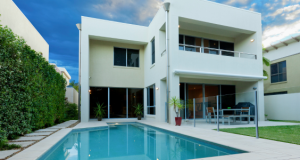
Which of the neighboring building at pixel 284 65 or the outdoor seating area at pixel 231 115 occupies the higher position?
the neighboring building at pixel 284 65

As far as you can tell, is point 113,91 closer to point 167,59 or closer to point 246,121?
point 167,59

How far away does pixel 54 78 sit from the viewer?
30.8 ft

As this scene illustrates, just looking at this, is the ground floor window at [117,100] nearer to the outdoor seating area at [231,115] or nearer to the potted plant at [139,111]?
the potted plant at [139,111]

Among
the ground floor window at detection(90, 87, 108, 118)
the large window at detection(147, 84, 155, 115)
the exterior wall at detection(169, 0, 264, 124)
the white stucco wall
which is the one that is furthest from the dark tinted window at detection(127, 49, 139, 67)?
the white stucco wall

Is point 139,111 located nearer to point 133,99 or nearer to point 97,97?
point 133,99

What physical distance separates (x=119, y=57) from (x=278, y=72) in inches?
485

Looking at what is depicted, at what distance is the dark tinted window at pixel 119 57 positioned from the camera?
13.8 metres

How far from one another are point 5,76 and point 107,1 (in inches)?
1114

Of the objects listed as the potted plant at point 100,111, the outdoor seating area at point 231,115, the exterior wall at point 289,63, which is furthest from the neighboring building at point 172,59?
the exterior wall at point 289,63

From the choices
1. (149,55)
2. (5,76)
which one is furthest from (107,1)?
(5,76)

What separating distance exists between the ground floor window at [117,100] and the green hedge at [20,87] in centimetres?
509

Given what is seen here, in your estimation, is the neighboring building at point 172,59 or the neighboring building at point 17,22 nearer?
the neighboring building at point 17,22

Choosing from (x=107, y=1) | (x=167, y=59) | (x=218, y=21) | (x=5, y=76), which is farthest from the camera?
(x=107, y=1)

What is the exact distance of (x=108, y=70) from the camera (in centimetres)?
1342
